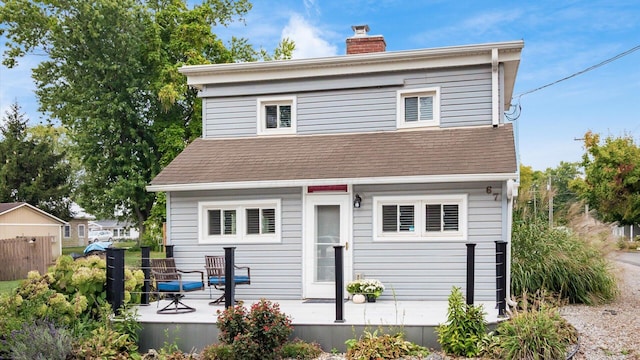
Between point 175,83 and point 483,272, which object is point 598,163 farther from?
point 483,272

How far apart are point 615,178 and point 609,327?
29102 millimetres

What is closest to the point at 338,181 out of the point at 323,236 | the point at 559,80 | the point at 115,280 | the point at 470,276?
the point at 323,236

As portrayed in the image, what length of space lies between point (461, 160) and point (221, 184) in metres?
4.41

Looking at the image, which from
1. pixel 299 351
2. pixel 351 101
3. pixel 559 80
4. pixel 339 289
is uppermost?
pixel 559 80

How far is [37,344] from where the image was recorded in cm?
748

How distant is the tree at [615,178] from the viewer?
1373 inches

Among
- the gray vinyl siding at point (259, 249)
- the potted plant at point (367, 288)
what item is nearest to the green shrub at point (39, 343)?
the gray vinyl siding at point (259, 249)

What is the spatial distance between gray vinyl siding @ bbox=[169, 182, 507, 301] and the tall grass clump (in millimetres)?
1387

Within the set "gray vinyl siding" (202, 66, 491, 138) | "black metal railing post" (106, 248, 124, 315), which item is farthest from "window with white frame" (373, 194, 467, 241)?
"black metal railing post" (106, 248, 124, 315)

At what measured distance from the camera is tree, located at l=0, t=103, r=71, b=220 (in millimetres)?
33094

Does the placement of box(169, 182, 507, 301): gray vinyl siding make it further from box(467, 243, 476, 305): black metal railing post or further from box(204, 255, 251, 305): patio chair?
box(467, 243, 476, 305): black metal railing post

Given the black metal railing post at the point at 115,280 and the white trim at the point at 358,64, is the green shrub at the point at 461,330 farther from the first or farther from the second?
the white trim at the point at 358,64

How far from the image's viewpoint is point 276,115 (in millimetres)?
12766

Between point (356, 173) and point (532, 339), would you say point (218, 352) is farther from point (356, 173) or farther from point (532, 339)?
point (356, 173)
